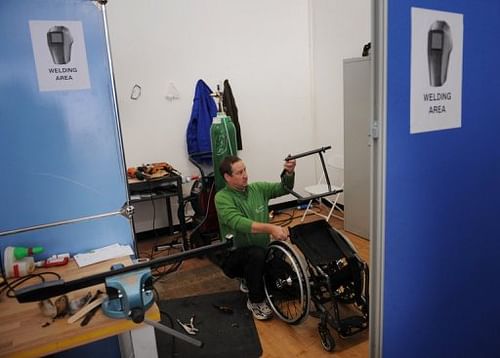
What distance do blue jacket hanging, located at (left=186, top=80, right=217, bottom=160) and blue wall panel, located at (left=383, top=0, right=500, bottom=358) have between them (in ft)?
9.54

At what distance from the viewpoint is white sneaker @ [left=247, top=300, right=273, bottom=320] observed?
2486mm

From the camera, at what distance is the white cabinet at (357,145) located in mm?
3479

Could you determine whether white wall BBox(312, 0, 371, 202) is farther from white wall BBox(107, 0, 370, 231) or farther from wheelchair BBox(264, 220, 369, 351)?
wheelchair BBox(264, 220, 369, 351)

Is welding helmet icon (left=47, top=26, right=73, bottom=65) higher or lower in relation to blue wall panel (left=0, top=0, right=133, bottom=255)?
higher

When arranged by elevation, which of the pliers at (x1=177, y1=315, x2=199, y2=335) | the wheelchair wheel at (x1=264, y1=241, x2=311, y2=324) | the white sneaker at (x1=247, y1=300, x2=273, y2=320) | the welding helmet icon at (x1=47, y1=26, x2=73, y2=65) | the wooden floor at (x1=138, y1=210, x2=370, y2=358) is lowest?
the wooden floor at (x1=138, y1=210, x2=370, y2=358)

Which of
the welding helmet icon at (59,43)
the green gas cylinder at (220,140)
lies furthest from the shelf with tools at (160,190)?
the welding helmet icon at (59,43)

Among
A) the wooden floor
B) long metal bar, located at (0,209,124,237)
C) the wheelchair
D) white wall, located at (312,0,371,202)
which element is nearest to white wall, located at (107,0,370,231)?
white wall, located at (312,0,371,202)

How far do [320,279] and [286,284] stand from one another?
21 cm

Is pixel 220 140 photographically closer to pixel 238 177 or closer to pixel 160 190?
pixel 160 190

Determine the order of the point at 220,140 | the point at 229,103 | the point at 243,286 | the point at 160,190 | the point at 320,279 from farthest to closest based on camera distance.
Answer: the point at 229,103
the point at 160,190
the point at 220,140
the point at 243,286
the point at 320,279

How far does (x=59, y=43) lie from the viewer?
1.51 metres

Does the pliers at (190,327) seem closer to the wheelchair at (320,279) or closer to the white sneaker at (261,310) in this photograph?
the white sneaker at (261,310)

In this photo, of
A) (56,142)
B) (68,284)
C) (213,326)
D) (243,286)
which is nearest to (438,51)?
(68,284)

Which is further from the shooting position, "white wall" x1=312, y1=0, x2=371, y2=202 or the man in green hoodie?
"white wall" x1=312, y1=0, x2=371, y2=202
